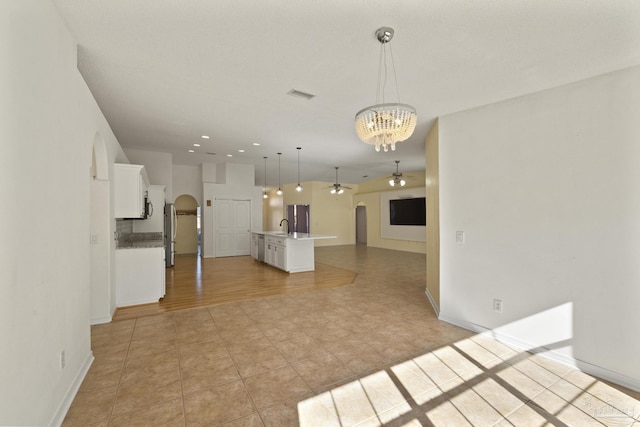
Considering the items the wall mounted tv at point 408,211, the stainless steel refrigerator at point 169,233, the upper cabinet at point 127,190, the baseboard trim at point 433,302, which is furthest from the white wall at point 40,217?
the wall mounted tv at point 408,211

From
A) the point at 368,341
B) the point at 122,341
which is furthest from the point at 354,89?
the point at 122,341

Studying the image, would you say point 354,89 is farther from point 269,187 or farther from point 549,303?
point 269,187

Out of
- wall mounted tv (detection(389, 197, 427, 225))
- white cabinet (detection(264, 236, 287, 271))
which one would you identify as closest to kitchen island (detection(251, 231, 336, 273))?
white cabinet (detection(264, 236, 287, 271))

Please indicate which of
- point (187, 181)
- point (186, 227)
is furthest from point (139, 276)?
point (186, 227)

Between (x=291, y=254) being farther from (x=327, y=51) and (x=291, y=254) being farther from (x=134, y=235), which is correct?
(x=327, y=51)

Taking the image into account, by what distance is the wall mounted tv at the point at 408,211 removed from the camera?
9.82m

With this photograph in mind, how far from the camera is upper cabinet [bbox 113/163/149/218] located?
4.02 metres

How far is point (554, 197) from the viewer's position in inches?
110

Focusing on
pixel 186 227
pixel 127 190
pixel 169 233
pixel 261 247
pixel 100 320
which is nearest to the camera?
pixel 100 320

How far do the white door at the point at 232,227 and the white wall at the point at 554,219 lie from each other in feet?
23.1

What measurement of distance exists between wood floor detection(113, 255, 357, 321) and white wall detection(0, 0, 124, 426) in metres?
1.85

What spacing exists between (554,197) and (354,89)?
2396 mm

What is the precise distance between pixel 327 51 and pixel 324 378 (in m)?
2.83

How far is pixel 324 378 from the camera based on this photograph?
235 centimetres
